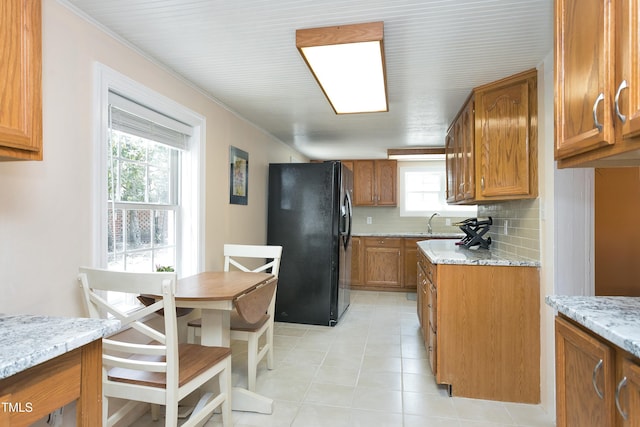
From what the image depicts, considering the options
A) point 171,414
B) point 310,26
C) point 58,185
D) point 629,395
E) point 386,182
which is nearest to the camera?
point 629,395

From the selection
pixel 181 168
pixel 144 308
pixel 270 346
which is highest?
pixel 181 168

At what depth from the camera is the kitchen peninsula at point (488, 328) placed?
89.6 inches

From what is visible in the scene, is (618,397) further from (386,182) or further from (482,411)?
(386,182)

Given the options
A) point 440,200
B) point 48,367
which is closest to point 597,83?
point 48,367

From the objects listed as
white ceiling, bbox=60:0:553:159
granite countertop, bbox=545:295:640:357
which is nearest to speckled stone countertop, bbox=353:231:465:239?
white ceiling, bbox=60:0:553:159

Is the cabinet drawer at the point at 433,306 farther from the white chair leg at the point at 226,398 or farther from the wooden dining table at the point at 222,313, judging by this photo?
the white chair leg at the point at 226,398

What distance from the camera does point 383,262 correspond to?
5.60 metres

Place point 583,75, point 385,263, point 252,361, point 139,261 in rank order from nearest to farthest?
point 583,75, point 139,261, point 252,361, point 385,263

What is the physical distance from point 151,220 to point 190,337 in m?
0.85

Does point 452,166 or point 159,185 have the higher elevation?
point 452,166

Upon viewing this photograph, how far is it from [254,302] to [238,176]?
1.68 metres

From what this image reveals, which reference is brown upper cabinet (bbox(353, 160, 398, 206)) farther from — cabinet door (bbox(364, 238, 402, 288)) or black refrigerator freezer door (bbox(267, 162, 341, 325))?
black refrigerator freezer door (bbox(267, 162, 341, 325))

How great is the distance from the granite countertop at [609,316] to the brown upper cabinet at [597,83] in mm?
478

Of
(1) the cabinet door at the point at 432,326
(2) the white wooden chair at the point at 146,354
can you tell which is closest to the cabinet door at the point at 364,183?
(1) the cabinet door at the point at 432,326
